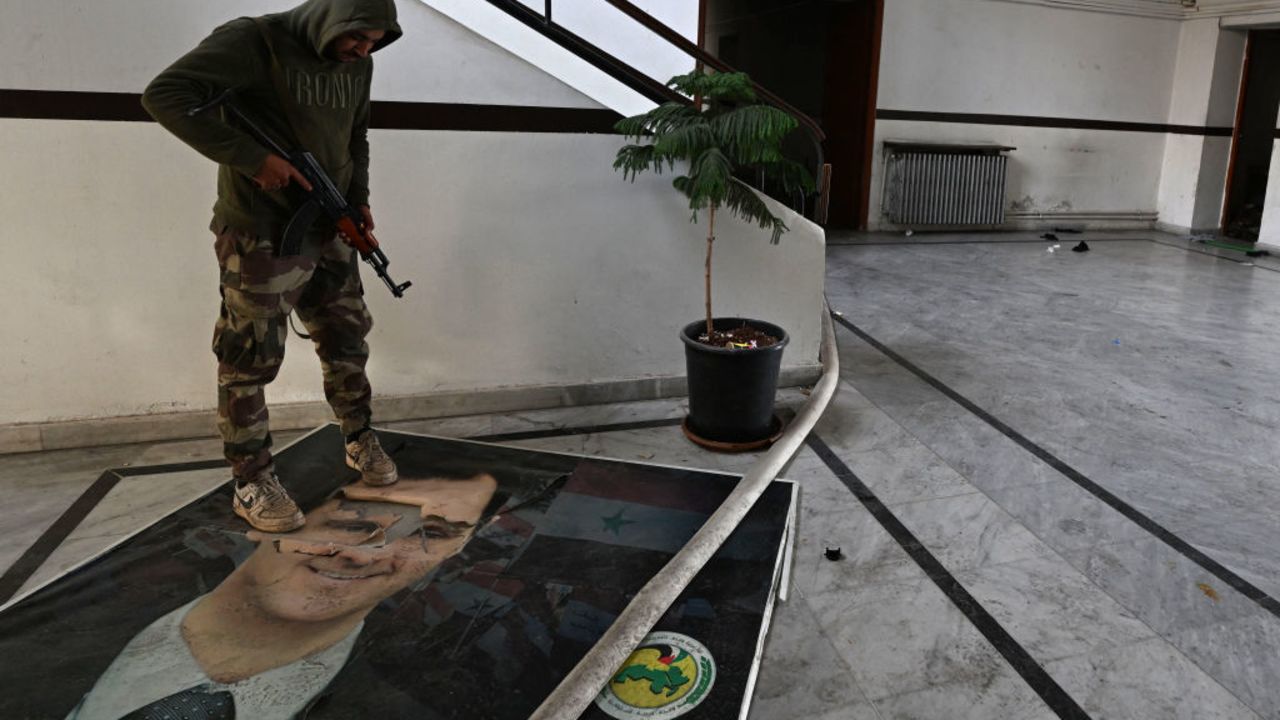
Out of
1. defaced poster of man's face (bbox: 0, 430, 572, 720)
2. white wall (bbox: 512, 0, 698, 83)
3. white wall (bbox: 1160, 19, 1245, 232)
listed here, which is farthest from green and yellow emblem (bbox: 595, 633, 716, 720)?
white wall (bbox: 1160, 19, 1245, 232)

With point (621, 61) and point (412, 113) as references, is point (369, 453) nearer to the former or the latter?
point (412, 113)

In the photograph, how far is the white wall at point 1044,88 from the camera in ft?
23.7

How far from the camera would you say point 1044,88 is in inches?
302

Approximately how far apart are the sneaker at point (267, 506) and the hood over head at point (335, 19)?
1161mm

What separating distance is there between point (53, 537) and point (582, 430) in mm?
1634

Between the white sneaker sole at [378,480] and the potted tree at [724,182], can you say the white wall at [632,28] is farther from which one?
→ the white sneaker sole at [378,480]

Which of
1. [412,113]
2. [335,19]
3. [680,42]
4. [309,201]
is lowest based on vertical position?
[309,201]

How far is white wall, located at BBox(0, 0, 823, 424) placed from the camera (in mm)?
2633

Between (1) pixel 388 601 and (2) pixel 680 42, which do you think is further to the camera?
(2) pixel 680 42

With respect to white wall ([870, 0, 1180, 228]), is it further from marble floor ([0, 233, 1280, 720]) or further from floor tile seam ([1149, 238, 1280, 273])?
marble floor ([0, 233, 1280, 720])

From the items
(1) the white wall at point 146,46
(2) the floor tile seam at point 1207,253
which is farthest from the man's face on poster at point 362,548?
(2) the floor tile seam at point 1207,253

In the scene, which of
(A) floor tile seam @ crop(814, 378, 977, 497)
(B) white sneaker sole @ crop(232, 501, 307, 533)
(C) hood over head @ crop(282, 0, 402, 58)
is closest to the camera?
(C) hood over head @ crop(282, 0, 402, 58)

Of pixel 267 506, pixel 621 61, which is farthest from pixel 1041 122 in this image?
pixel 267 506

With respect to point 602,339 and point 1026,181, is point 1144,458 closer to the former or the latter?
point 602,339
